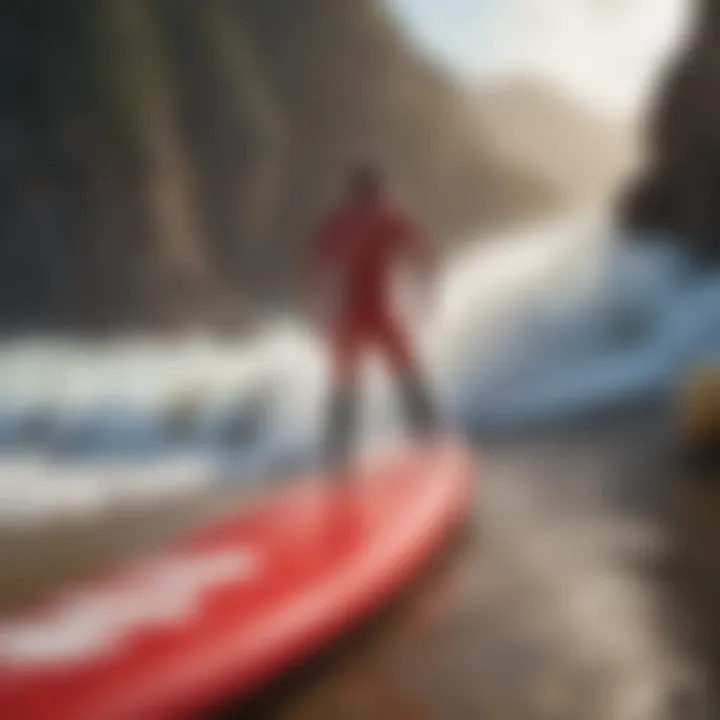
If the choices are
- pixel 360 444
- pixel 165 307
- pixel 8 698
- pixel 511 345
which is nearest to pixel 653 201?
pixel 511 345

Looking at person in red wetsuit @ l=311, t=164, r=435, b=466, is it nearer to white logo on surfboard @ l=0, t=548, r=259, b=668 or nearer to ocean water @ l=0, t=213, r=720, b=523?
ocean water @ l=0, t=213, r=720, b=523

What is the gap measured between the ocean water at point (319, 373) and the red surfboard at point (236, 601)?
0.05 metres

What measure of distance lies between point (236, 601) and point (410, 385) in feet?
0.88

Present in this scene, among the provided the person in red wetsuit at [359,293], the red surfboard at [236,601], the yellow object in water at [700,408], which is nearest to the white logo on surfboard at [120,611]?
the red surfboard at [236,601]

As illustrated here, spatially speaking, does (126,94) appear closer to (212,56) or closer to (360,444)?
(212,56)

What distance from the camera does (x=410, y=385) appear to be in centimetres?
117

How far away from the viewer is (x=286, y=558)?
1104 mm

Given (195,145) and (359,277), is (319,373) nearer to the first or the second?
(359,277)

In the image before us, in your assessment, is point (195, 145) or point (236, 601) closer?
point (236, 601)

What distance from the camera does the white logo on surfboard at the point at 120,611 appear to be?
1.00 m

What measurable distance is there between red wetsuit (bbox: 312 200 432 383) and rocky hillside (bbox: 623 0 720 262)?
246mm

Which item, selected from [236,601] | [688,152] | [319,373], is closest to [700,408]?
[688,152]

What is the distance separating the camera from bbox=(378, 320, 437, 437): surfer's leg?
117cm

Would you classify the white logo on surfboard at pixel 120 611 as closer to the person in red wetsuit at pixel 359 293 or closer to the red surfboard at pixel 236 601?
the red surfboard at pixel 236 601
